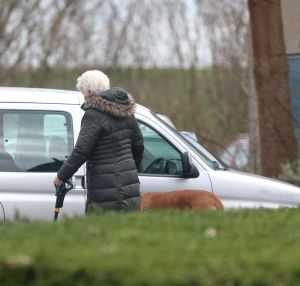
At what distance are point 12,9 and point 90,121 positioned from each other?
15.5m

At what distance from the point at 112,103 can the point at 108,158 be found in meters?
0.42

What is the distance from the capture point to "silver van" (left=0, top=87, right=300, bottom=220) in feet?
28.9

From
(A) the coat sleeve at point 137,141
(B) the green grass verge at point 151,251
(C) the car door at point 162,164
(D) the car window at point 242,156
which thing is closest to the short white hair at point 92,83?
(A) the coat sleeve at point 137,141

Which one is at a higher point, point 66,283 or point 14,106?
point 14,106

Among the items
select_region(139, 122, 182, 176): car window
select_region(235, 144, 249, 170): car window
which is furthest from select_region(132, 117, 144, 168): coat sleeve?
select_region(235, 144, 249, 170): car window

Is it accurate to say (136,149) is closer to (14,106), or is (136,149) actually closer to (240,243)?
(14,106)

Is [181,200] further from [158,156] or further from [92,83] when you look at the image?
[92,83]

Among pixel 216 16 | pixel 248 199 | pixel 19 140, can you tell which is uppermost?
pixel 216 16

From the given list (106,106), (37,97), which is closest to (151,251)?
(106,106)

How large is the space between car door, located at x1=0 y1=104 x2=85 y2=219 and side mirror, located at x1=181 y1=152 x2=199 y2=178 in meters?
0.85

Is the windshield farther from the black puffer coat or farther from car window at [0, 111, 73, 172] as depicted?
the black puffer coat

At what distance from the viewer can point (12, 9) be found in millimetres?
23141

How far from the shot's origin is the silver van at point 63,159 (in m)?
8.81

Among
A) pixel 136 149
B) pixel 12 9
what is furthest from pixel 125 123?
pixel 12 9
